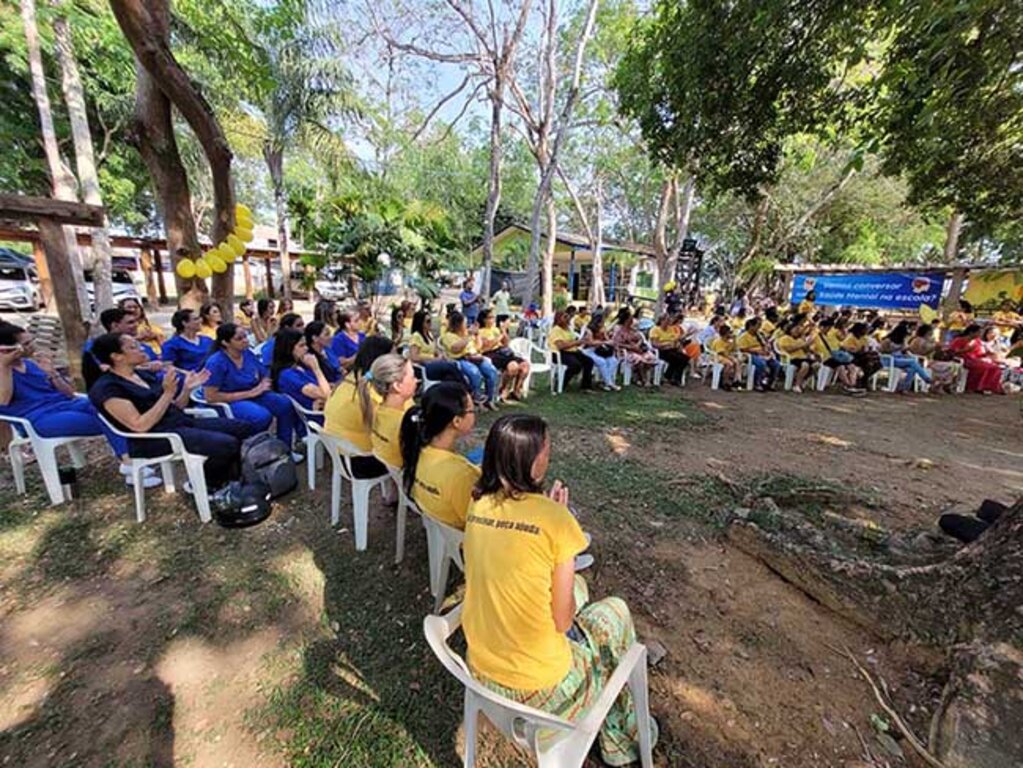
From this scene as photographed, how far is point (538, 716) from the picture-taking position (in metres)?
1.20

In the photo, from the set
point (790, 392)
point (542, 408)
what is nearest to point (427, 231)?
point (542, 408)

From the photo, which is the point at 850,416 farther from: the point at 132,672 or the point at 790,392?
the point at 132,672

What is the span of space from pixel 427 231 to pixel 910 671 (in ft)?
37.4

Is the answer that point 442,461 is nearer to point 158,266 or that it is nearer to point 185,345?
point 185,345

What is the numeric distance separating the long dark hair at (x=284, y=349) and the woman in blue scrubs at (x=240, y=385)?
0.72 ft

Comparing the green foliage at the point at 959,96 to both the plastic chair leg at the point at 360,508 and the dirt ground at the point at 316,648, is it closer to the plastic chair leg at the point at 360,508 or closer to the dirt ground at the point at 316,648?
the dirt ground at the point at 316,648

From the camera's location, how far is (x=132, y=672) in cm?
197

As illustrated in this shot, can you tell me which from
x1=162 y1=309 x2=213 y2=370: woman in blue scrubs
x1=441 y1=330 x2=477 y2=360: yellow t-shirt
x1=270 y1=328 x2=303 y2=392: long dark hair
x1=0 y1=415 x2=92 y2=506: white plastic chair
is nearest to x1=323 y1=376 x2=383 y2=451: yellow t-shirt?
x1=270 y1=328 x2=303 y2=392: long dark hair

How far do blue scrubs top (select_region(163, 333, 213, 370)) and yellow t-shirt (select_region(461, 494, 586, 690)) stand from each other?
4.06 m

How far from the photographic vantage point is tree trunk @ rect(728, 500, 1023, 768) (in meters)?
1.54

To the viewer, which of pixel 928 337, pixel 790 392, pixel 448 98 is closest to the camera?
pixel 790 392

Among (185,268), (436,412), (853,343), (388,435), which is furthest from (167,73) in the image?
(853,343)

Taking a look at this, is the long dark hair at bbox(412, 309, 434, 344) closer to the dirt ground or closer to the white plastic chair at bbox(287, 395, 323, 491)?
the white plastic chair at bbox(287, 395, 323, 491)

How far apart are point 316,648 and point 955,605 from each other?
8.79 ft
